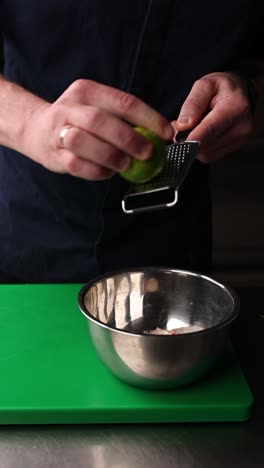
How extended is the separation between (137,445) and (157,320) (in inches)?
10.9

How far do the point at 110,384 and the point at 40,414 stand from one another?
0.37ft

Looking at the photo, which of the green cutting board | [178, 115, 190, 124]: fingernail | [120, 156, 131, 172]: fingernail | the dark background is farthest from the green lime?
the dark background

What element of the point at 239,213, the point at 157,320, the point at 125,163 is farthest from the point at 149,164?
the point at 239,213

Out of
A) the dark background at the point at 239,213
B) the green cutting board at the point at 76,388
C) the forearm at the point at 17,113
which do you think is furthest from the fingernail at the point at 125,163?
the dark background at the point at 239,213

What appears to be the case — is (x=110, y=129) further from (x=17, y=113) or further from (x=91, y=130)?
(x=17, y=113)

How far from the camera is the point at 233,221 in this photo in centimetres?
217

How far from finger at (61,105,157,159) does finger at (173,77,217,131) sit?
229 millimetres

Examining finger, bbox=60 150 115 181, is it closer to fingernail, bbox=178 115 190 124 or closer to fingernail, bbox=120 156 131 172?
fingernail, bbox=120 156 131 172

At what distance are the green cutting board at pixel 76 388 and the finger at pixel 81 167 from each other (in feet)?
0.97

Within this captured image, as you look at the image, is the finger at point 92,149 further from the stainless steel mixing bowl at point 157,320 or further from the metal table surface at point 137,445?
the metal table surface at point 137,445

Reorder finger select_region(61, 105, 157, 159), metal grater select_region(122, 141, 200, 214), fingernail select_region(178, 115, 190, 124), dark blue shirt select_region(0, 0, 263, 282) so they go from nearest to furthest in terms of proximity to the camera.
→ finger select_region(61, 105, 157, 159) < metal grater select_region(122, 141, 200, 214) < fingernail select_region(178, 115, 190, 124) < dark blue shirt select_region(0, 0, 263, 282)

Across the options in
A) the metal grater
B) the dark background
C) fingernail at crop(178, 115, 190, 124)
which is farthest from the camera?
the dark background

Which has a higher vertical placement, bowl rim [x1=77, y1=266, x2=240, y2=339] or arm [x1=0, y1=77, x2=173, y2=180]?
arm [x1=0, y1=77, x2=173, y2=180]

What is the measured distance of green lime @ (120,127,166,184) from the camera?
0.84 m
